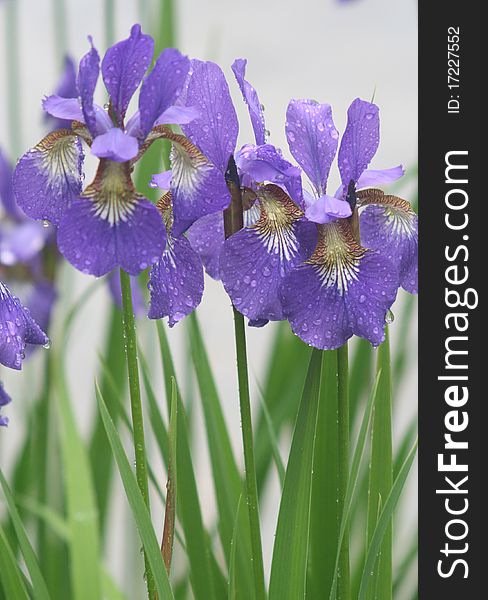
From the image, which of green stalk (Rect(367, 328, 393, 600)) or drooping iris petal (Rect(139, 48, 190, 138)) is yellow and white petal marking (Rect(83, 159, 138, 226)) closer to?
drooping iris petal (Rect(139, 48, 190, 138))

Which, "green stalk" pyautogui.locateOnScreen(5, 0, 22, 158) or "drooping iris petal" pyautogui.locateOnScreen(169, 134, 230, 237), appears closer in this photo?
"drooping iris petal" pyautogui.locateOnScreen(169, 134, 230, 237)

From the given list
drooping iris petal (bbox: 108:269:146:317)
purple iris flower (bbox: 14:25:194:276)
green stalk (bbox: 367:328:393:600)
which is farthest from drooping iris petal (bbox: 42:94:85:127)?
drooping iris petal (bbox: 108:269:146:317)

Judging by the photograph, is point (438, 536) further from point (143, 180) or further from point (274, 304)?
point (143, 180)

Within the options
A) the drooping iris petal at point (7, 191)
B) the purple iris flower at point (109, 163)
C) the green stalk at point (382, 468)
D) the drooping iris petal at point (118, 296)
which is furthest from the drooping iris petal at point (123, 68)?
the drooping iris petal at point (7, 191)

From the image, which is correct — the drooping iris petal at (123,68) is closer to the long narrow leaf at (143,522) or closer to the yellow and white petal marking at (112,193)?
the yellow and white petal marking at (112,193)

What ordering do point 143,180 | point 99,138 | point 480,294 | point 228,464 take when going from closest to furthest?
1. point 99,138
2. point 480,294
3. point 228,464
4. point 143,180

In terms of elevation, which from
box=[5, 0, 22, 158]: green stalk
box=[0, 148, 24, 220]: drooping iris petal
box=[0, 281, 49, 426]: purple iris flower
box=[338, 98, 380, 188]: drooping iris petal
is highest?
box=[5, 0, 22, 158]: green stalk

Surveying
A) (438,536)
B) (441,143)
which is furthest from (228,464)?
(441,143)
